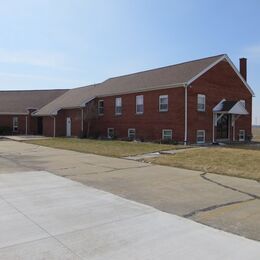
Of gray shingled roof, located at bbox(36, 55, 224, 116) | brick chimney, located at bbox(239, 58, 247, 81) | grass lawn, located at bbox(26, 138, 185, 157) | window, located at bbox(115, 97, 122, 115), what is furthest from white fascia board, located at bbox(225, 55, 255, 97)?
window, located at bbox(115, 97, 122, 115)

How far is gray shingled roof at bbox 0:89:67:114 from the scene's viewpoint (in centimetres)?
4594

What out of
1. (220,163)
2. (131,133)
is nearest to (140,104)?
(131,133)

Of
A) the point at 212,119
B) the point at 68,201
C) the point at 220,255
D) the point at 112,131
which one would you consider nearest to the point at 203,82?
the point at 212,119

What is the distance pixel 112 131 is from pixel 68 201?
2489cm

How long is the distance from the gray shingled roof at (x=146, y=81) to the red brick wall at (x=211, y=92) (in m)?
0.84

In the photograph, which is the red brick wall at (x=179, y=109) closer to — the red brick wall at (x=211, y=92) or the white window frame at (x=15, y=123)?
the red brick wall at (x=211, y=92)

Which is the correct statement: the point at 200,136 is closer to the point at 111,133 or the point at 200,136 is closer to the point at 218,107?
the point at 218,107

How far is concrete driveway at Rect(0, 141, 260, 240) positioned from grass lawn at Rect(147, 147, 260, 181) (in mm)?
822

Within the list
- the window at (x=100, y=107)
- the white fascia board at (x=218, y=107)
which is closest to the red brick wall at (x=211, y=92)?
the white fascia board at (x=218, y=107)

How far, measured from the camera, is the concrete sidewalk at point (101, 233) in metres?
5.11

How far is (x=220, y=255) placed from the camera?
507cm

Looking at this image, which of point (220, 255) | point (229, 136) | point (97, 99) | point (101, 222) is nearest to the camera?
point (220, 255)

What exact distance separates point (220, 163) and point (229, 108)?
1326 centimetres

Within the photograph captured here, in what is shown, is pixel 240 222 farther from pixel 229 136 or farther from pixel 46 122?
pixel 46 122
